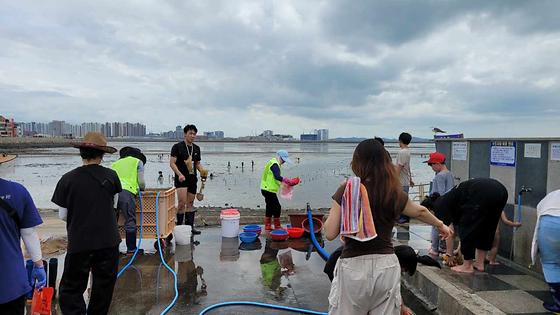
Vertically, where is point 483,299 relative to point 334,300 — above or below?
below

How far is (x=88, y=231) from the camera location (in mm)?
3592

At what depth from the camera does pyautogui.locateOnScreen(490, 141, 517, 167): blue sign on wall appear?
553 centimetres

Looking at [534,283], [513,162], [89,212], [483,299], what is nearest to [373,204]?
[483,299]

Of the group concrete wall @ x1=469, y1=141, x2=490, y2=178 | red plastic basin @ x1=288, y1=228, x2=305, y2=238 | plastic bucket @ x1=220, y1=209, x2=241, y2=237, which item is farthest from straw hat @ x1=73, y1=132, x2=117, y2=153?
concrete wall @ x1=469, y1=141, x2=490, y2=178

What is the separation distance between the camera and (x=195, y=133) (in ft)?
24.6

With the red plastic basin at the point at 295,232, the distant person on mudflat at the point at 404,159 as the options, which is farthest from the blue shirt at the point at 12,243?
the distant person on mudflat at the point at 404,159

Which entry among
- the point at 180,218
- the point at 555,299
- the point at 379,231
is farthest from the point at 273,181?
the point at 379,231

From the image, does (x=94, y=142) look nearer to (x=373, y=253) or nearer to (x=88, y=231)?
(x=88, y=231)

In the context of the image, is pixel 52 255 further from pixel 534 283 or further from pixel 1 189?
pixel 534 283

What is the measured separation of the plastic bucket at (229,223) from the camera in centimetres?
741

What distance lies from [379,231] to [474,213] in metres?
2.74

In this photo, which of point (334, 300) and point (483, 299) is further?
point (483, 299)

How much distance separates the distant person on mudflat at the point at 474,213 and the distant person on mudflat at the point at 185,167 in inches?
171

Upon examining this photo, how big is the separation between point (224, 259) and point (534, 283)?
4.22 metres
